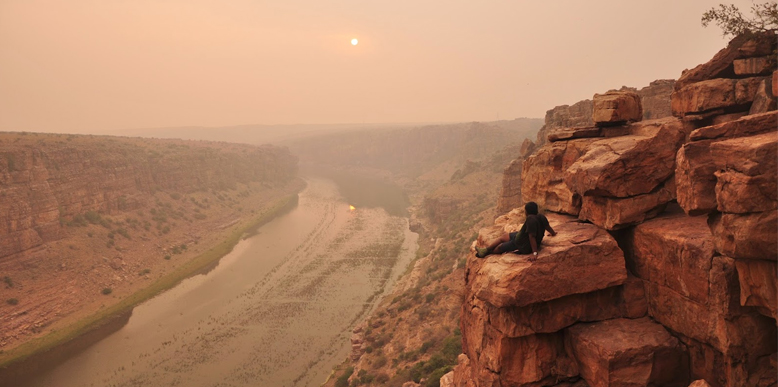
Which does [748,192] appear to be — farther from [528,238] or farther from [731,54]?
[731,54]

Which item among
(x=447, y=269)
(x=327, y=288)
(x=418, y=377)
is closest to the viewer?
(x=418, y=377)

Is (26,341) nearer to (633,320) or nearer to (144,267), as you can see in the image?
(144,267)

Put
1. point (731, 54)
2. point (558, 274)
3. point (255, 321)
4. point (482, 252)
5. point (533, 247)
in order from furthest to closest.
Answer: point (255, 321)
point (731, 54)
point (482, 252)
point (533, 247)
point (558, 274)

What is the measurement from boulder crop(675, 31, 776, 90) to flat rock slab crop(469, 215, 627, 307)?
6340 mm

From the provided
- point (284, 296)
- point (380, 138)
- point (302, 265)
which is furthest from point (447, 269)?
point (380, 138)

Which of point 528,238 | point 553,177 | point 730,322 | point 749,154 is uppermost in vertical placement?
point 749,154

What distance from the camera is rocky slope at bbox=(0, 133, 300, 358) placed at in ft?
133

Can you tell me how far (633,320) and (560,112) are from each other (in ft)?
118

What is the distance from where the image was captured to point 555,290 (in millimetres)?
9242

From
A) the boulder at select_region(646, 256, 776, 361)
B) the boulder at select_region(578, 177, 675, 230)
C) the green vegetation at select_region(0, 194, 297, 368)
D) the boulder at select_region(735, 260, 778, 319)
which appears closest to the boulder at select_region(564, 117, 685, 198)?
the boulder at select_region(578, 177, 675, 230)

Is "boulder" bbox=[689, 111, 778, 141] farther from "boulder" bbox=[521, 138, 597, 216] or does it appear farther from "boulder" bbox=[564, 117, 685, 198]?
"boulder" bbox=[521, 138, 597, 216]

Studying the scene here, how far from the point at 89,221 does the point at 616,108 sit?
6362 cm

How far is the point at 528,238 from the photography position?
9.98 m

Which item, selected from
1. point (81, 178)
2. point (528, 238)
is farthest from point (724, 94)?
point (81, 178)
